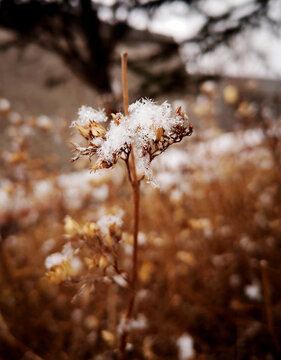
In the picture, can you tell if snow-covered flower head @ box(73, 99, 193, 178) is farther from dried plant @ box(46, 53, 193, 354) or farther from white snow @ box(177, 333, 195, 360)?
white snow @ box(177, 333, 195, 360)

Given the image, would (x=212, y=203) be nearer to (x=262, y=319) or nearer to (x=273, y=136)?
(x=273, y=136)

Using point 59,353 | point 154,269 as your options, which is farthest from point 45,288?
point 154,269

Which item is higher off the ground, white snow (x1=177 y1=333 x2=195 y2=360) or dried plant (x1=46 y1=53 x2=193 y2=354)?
dried plant (x1=46 y1=53 x2=193 y2=354)

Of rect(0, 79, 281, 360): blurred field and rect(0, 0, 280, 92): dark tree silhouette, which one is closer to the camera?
rect(0, 79, 281, 360): blurred field

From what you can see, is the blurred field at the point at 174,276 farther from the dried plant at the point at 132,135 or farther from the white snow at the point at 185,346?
the dried plant at the point at 132,135

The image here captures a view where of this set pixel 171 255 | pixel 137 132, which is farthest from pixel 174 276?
pixel 137 132

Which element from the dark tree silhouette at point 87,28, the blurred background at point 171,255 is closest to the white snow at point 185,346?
the blurred background at point 171,255

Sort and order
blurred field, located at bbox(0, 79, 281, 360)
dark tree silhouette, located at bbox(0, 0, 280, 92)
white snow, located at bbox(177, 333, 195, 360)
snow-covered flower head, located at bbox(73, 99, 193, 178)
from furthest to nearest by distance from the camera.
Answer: dark tree silhouette, located at bbox(0, 0, 280, 92), blurred field, located at bbox(0, 79, 281, 360), white snow, located at bbox(177, 333, 195, 360), snow-covered flower head, located at bbox(73, 99, 193, 178)

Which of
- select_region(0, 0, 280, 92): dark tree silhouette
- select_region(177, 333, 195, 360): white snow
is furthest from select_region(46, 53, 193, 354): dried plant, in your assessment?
select_region(0, 0, 280, 92): dark tree silhouette

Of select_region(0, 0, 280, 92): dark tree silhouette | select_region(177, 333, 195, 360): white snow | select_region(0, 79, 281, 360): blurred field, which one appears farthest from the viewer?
select_region(0, 0, 280, 92): dark tree silhouette
